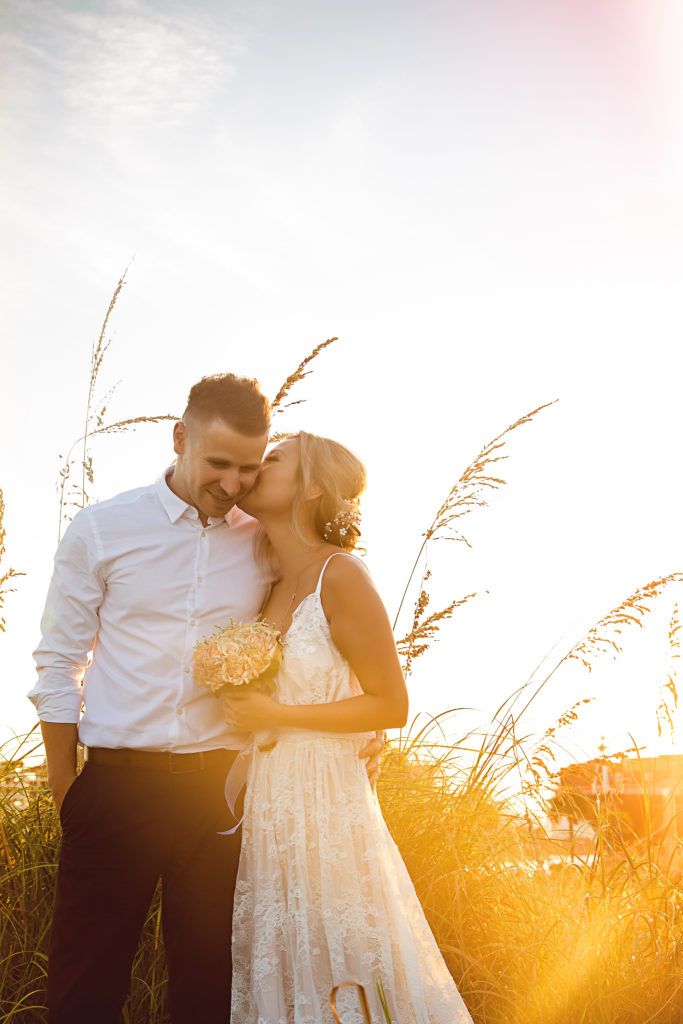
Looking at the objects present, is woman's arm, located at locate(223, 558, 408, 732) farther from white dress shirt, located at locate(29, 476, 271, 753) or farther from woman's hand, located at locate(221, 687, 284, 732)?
white dress shirt, located at locate(29, 476, 271, 753)

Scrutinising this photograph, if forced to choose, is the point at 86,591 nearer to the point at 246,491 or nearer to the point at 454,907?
the point at 246,491

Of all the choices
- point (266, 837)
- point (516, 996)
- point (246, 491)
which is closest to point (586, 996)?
point (516, 996)

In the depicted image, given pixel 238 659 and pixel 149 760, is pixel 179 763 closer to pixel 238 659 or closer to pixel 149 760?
pixel 149 760

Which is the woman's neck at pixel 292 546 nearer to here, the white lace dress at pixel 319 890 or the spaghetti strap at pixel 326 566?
the spaghetti strap at pixel 326 566

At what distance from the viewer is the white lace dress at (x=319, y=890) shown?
2633 mm

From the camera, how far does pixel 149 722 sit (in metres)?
2.77

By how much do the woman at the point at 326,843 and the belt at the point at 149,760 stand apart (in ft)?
0.68

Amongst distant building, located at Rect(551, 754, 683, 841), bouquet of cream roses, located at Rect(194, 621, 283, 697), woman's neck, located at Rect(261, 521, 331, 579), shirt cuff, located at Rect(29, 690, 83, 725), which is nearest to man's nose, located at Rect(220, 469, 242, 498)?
woman's neck, located at Rect(261, 521, 331, 579)

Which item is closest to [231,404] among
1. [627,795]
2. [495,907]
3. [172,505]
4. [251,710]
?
[172,505]

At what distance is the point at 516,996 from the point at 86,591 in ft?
7.10

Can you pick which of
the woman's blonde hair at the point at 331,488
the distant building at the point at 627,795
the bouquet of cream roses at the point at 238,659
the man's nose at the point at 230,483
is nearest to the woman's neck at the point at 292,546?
the woman's blonde hair at the point at 331,488

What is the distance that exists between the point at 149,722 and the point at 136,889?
1.71ft

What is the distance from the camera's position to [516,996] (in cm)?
312

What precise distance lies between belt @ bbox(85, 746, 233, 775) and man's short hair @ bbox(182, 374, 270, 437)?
1115 millimetres
